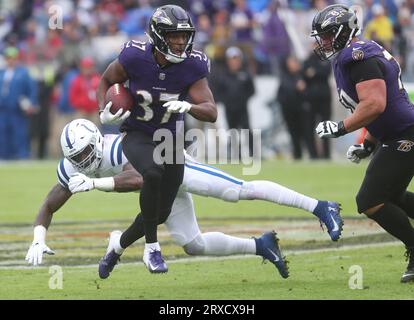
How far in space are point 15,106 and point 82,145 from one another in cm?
1097

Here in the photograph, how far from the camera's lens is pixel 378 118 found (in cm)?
611

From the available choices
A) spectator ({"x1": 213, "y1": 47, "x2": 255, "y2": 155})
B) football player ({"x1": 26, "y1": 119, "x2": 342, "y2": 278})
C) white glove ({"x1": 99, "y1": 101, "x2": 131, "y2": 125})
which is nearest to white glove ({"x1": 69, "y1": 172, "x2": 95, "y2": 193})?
football player ({"x1": 26, "y1": 119, "x2": 342, "y2": 278})

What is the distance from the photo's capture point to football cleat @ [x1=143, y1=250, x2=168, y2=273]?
5980 millimetres

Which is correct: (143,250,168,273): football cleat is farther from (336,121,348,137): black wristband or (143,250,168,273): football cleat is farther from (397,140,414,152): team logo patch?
(397,140,414,152): team logo patch

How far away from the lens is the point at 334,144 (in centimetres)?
1644

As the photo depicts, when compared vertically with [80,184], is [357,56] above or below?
above

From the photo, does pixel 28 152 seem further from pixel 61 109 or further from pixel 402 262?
pixel 402 262

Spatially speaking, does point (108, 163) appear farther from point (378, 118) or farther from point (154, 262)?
point (378, 118)

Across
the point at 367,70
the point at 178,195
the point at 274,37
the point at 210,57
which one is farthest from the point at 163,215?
the point at 274,37

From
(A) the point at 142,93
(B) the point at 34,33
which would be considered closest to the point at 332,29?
(A) the point at 142,93

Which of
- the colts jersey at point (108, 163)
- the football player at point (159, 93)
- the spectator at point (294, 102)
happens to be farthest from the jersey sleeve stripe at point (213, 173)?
the spectator at point (294, 102)

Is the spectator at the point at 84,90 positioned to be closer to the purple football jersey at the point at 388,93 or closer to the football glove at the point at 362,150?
the football glove at the point at 362,150

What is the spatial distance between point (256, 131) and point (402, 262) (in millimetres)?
9091

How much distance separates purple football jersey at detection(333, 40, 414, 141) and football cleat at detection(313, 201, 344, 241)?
0.52 metres
